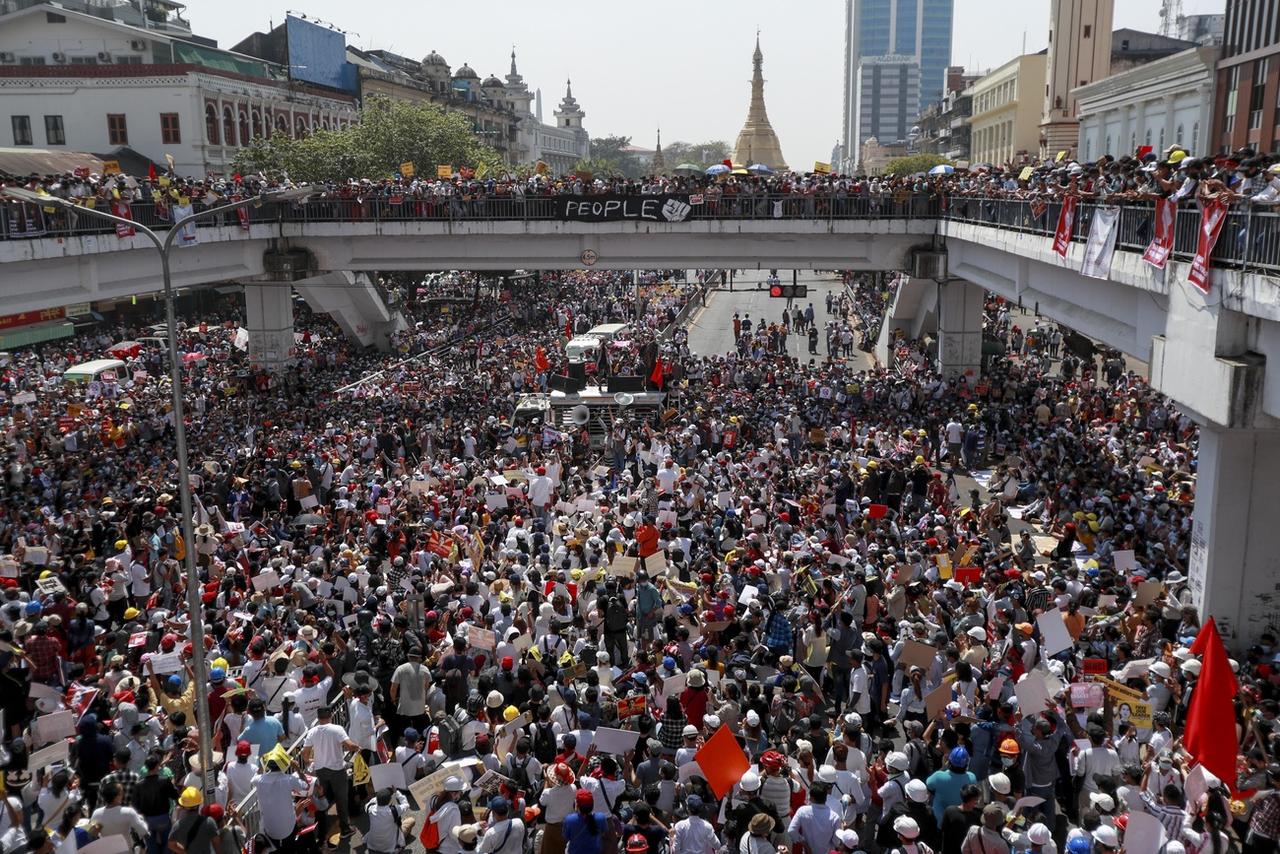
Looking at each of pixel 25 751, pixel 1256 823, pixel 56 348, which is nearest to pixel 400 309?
pixel 56 348

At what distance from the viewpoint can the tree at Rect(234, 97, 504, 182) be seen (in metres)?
48.2

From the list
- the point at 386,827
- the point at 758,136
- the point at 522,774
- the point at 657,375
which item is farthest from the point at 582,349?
the point at 758,136

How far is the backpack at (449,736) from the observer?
994cm

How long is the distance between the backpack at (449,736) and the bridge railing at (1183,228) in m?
9.28

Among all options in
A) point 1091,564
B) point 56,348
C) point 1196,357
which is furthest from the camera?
point 56,348

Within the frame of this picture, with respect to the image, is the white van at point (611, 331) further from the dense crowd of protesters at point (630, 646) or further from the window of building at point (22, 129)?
the window of building at point (22, 129)

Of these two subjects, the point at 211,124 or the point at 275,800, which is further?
the point at 211,124

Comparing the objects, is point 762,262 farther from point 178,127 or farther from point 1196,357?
point 178,127

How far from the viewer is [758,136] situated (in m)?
124

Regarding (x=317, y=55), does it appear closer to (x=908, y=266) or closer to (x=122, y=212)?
(x=122, y=212)

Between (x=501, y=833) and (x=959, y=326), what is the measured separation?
26099mm

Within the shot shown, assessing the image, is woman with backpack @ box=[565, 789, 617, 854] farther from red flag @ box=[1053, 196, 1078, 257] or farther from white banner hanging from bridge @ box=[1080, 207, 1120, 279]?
red flag @ box=[1053, 196, 1078, 257]

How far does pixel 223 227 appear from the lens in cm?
3014

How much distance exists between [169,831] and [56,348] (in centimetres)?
3607
